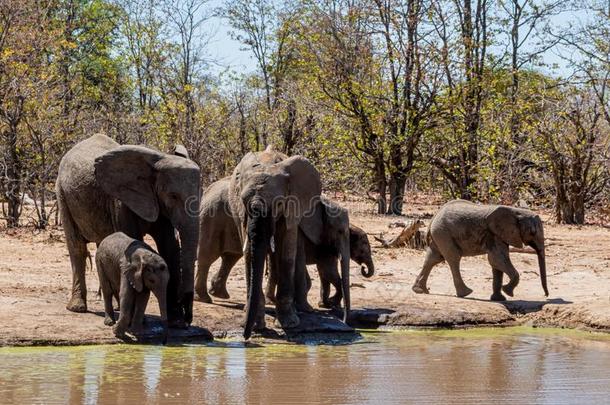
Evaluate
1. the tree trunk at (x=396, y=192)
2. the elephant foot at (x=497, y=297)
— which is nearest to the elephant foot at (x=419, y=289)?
the elephant foot at (x=497, y=297)

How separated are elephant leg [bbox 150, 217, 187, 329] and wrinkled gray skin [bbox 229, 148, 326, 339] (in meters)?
0.67

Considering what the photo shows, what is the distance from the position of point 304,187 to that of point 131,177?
5.75 ft

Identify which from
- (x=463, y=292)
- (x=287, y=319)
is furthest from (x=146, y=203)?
(x=463, y=292)

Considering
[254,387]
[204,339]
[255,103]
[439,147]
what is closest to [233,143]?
[255,103]

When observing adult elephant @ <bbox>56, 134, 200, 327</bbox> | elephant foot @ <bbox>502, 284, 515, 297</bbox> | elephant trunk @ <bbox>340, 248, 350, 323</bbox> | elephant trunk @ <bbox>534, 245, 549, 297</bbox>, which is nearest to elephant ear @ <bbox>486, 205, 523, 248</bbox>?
elephant trunk @ <bbox>534, 245, 549, 297</bbox>

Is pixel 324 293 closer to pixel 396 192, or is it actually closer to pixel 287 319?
pixel 287 319

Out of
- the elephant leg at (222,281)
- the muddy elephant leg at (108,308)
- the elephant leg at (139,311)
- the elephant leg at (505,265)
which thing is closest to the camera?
the elephant leg at (139,311)

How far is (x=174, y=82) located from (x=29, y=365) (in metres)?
20.3

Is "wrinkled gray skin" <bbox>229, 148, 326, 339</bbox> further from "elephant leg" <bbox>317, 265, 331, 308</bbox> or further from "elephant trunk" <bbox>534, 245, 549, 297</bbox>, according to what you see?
"elephant trunk" <bbox>534, 245, 549, 297</bbox>

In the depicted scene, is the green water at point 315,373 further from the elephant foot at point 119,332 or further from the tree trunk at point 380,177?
the tree trunk at point 380,177

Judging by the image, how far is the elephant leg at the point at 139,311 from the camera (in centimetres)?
1030

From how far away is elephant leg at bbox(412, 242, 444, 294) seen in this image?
565 inches

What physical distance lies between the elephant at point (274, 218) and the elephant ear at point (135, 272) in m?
1.11

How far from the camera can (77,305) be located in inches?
445
